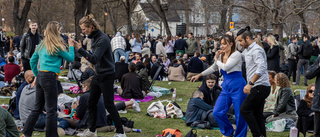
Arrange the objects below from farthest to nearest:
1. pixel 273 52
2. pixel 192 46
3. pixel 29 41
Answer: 1. pixel 192 46
2. pixel 273 52
3. pixel 29 41

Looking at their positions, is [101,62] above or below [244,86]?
above

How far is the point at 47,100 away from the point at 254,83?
3.08m

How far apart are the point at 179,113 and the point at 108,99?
303 cm

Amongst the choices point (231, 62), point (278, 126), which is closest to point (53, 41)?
point (231, 62)

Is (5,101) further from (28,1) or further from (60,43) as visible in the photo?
(28,1)

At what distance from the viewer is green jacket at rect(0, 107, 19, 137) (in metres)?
4.18

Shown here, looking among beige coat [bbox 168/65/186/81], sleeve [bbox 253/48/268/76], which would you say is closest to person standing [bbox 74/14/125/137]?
sleeve [bbox 253/48/268/76]

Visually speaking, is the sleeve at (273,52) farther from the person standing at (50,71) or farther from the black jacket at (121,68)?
the person standing at (50,71)

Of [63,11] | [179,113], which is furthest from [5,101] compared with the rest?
[63,11]

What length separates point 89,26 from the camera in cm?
598

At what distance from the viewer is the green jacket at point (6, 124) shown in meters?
4.18

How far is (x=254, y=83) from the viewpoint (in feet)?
18.9

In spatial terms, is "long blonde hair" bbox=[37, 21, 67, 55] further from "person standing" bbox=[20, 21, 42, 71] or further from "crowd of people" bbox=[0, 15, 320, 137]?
"person standing" bbox=[20, 21, 42, 71]

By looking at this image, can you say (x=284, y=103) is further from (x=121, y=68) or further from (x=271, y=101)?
(x=121, y=68)
